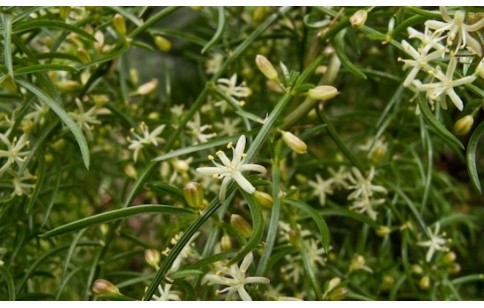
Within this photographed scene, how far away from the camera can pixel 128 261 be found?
0.96m

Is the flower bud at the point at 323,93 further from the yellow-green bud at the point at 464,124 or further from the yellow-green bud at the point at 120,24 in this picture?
the yellow-green bud at the point at 120,24

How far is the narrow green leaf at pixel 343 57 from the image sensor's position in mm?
600

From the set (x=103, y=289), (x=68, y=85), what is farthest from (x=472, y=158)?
(x=68, y=85)

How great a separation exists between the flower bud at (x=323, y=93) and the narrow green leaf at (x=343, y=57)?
0.16ft

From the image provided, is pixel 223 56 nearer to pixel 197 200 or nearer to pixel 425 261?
pixel 425 261

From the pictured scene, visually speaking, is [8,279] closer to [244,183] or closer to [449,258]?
[244,183]

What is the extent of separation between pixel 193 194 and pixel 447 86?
0.19 metres

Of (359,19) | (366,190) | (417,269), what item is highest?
(359,19)

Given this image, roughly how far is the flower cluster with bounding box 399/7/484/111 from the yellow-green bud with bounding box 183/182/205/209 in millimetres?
177

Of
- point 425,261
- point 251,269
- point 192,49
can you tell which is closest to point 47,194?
point 251,269

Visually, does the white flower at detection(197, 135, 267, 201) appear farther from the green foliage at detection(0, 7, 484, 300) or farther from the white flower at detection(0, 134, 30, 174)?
the white flower at detection(0, 134, 30, 174)

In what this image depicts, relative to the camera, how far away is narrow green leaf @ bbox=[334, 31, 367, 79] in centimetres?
60

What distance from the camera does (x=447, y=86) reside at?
525 mm

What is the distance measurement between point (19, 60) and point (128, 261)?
1.45ft
